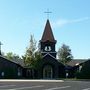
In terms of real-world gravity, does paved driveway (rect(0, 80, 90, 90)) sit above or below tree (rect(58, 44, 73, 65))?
below

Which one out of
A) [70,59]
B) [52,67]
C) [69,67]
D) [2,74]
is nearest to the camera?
[2,74]

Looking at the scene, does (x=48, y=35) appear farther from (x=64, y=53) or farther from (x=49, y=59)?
(x=64, y=53)

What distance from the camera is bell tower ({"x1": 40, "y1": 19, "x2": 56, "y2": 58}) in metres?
74.1

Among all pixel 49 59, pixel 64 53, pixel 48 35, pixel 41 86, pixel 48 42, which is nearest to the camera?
pixel 41 86

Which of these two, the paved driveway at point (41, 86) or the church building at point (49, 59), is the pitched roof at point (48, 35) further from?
the paved driveway at point (41, 86)

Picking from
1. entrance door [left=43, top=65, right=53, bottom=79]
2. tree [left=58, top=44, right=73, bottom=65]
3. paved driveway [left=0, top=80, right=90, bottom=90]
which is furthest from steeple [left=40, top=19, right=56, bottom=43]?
paved driveway [left=0, top=80, right=90, bottom=90]

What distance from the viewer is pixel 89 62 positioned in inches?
2800

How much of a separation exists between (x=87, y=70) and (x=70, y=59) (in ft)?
74.9

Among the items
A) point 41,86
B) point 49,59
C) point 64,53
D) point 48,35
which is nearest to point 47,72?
point 49,59

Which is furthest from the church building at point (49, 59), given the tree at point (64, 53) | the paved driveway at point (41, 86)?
the paved driveway at point (41, 86)

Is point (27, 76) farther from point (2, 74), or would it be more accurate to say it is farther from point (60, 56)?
point (60, 56)

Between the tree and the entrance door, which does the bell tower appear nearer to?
the entrance door

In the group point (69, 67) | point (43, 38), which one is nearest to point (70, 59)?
point (69, 67)

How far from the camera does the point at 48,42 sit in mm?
74312
